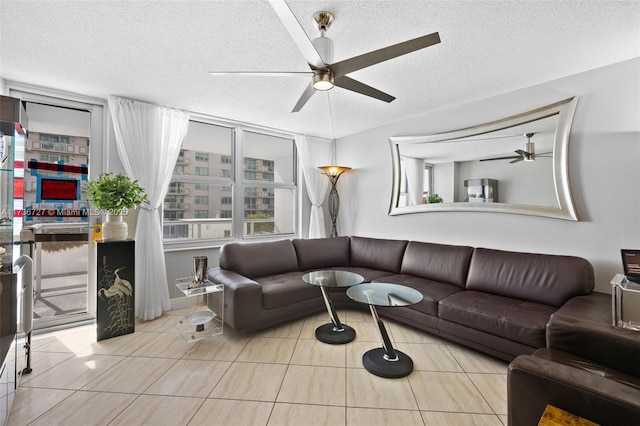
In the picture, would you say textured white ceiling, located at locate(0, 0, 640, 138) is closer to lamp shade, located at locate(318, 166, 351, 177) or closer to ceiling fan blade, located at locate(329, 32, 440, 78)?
ceiling fan blade, located at locate(329, 32, 440, 78)

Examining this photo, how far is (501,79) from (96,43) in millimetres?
3453

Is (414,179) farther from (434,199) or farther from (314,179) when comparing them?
(314,179)

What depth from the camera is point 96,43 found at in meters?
2.08

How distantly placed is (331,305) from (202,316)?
1.27 metres

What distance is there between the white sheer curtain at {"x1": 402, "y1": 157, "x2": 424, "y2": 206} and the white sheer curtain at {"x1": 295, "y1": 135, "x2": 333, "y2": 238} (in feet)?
4.68

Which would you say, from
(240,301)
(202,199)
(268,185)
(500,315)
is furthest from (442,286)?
(202,199)

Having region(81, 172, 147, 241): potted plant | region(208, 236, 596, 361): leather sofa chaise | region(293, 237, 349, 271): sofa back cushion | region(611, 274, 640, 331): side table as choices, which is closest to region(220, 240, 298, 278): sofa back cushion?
region(208, 236, 596, 361): leather sofa chaise

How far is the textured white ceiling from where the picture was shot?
1.73m

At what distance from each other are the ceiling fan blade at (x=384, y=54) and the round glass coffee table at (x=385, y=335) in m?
1.63

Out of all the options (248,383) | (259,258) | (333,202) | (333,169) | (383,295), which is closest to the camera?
(248,383)

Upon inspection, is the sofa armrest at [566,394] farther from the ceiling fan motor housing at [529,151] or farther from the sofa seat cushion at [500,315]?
the ceiling fan motor housing at [529,151]

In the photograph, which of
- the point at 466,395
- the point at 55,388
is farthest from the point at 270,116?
the point at 466,395

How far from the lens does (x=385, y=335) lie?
2.27 metres

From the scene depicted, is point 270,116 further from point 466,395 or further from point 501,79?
point 466,395
